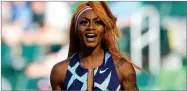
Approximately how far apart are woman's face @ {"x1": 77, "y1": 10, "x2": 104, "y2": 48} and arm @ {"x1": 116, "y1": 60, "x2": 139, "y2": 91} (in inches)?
8.3

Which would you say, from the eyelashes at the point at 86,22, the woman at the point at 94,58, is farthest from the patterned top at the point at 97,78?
the eyelashes at the point at 86,22

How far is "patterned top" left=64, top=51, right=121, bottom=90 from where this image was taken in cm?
282

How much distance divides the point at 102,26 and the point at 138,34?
351 cm

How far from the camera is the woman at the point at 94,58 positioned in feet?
9.16

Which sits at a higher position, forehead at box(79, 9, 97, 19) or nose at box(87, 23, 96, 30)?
forehead at box(79, 9, 97, 19)

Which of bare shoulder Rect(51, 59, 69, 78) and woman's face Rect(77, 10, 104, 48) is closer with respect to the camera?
woman's face Rect(77, 10, 104, 48)

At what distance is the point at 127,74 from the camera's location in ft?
9.52

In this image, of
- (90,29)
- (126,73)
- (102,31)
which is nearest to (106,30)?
(102,31)

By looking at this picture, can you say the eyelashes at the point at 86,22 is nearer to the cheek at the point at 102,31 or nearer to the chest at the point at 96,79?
the cheek at the point at 102,31

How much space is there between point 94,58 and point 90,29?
0.22 m

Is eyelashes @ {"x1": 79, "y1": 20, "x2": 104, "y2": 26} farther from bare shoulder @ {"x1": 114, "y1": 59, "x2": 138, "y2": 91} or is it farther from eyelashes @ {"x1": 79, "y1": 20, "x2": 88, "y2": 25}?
bare shoulder @ {"x1": 114, "y1": 59, "x2": 138, "y2": 91}

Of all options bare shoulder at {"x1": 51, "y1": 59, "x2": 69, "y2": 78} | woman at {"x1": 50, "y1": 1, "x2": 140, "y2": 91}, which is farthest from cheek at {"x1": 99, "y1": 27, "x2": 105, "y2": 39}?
bare shoulder at {"x1": 51, "y1": 59, "x2": 69, "y2": 78}

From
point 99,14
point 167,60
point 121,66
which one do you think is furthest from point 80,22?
point 167,60

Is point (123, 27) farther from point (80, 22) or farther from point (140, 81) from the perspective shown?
point (80, 22)
